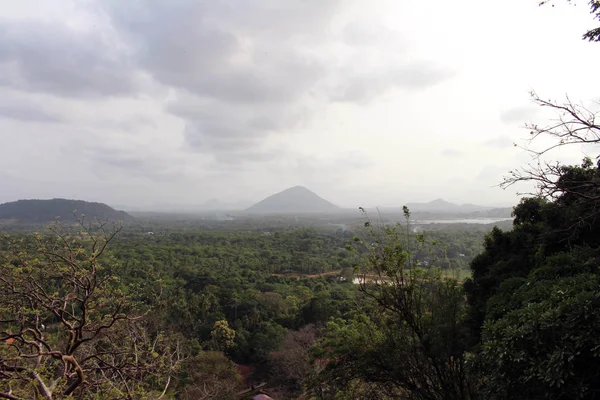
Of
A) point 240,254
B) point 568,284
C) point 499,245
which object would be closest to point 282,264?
point 240,254

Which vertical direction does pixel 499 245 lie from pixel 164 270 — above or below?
above

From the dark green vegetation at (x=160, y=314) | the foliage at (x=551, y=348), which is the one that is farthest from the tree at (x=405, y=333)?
the foliage at (x=551, y=348)

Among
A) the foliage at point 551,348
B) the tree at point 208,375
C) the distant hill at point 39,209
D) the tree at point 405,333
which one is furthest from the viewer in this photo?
the distant hill at point 39,209

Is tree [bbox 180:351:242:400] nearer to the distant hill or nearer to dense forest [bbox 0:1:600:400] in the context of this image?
dense forest [bbox 0:1:600:400]

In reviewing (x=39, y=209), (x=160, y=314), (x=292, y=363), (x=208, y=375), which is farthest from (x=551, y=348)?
(x=39, y=209)

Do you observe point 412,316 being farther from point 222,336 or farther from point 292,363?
point 222,336

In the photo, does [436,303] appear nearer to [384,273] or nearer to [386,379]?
[384,273]

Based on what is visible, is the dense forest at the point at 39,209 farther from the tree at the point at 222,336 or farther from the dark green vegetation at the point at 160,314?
the tree at the point at 222,336

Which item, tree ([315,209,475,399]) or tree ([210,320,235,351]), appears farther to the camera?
tree ([210,320,235,351])

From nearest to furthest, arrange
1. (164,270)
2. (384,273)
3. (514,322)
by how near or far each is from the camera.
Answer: (514,322) < (384,273) < (164,270)

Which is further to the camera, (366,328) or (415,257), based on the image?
(366,328)

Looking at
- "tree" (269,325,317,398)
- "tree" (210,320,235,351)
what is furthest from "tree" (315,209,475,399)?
"tree" (210,320,235,351)
